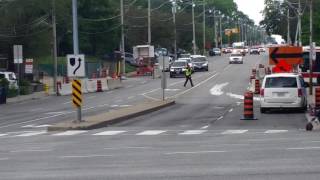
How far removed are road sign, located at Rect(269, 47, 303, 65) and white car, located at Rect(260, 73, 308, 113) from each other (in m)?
1.60

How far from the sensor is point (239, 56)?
379ft

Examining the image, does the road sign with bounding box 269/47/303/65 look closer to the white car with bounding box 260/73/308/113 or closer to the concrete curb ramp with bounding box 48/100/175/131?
the white car with bounding box 260/73/308/113

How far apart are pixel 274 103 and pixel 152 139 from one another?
523 inches

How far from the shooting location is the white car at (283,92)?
35062 mm

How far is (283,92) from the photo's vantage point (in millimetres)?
35000

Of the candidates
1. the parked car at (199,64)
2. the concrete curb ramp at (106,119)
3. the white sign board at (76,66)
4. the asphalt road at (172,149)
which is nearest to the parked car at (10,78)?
the concrete curb ramp at (106,119)

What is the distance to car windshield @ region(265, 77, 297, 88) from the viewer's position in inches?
1387

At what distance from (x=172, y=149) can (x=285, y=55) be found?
19.5 m

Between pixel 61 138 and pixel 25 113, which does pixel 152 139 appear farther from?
pixel 25 113

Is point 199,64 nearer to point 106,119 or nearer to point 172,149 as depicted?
point 106,119

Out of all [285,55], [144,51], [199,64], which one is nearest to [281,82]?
[285,55]

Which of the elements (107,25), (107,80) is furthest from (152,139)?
(107,25)

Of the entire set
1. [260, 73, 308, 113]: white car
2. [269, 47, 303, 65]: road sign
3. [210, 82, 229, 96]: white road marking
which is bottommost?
[210, 82, 229, 96]: white road marking

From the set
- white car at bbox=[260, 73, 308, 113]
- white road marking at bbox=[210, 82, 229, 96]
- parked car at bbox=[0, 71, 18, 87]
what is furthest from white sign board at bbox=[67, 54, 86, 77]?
parked car at bbox=[0, 71, 18, 87]
